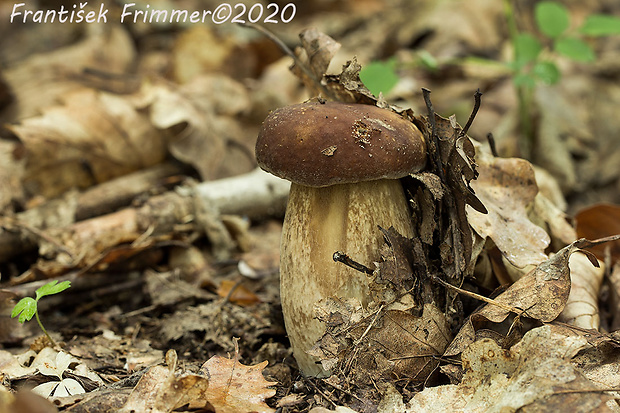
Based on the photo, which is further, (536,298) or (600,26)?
(600,26)

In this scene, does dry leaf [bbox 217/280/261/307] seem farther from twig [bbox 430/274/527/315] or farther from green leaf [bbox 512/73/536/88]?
green leaf [bbox 512/73/536/88]

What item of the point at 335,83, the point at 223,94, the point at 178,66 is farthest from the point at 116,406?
the point at 178,66

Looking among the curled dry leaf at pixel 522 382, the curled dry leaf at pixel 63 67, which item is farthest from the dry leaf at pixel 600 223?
the curled dry leaf at pixel 63 67

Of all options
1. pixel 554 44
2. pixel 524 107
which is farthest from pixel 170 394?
pixel 524 107

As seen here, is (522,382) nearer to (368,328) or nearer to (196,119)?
(368,328)

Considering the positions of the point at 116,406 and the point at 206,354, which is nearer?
the point at 116,406

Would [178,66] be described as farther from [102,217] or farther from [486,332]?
[486,332]

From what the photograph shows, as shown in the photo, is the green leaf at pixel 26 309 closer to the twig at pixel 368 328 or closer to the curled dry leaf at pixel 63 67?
the twig at pixel 368 328
